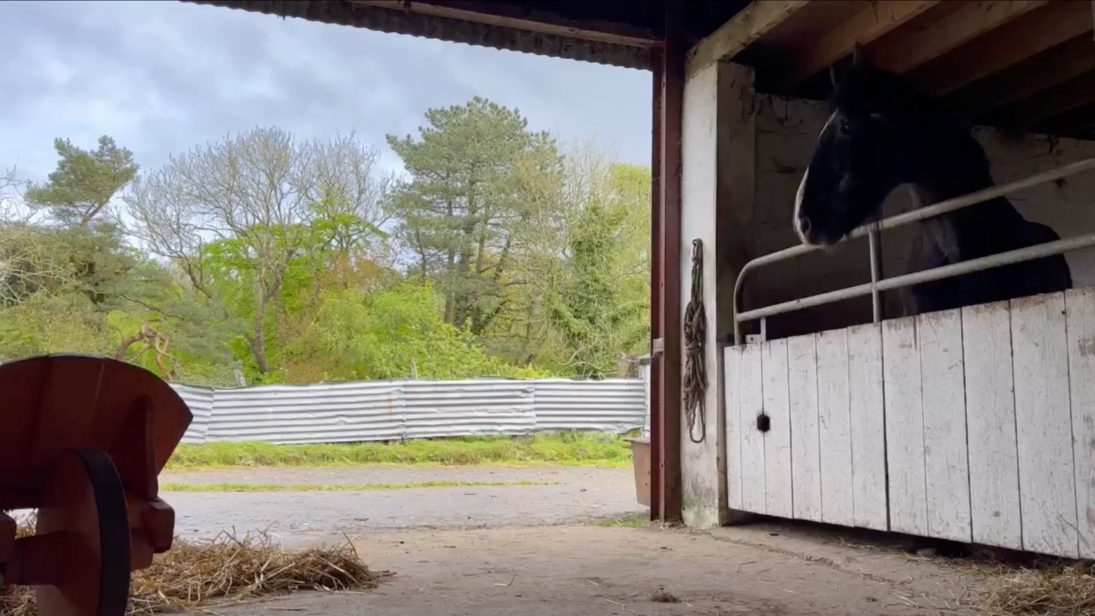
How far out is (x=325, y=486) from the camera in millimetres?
8195

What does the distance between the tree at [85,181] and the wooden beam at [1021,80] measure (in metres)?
11.6

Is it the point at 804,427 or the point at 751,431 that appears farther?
the point at 751,431

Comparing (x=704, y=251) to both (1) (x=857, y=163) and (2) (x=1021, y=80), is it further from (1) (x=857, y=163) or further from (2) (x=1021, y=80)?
(2) (x=1021, y=80)

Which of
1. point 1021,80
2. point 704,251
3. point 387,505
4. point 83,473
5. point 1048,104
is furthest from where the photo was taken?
point 387,505

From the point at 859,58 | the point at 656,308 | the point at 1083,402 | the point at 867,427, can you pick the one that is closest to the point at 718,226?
the point at 656,308

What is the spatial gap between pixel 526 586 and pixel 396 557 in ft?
3.23

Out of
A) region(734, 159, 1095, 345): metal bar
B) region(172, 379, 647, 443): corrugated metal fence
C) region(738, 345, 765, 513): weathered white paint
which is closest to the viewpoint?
region(734, 159, 1095, 345): metal bar

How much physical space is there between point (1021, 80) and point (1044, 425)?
1.47 m

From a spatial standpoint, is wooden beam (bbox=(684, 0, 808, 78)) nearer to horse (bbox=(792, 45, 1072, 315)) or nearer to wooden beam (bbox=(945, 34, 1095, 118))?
horse (bbox=(792, 45, 1072, 315))

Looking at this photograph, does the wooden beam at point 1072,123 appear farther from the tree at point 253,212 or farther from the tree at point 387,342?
the tree at point 253,212

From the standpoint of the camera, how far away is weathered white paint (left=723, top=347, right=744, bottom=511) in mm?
4359

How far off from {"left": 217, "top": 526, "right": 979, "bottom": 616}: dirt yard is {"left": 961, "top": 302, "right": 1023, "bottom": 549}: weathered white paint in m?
0.23

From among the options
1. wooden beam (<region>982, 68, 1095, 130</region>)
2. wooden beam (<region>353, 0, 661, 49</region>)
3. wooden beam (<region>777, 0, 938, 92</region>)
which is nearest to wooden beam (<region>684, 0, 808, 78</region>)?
wooden beam (<region>777, 0, 938, 92</region>)

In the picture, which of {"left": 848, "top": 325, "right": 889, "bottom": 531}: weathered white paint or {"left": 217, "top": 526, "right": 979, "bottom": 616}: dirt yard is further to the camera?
{"left": 848, "top": 325, "right": 889, "bottom": 531}: weathered white paint
